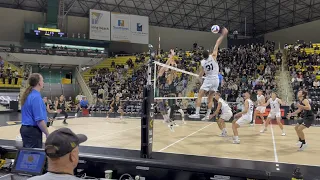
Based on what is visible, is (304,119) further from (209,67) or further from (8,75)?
(8,75)

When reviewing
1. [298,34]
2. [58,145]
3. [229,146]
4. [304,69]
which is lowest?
[229,146]

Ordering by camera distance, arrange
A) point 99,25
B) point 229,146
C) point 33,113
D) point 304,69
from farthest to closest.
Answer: point 99,25, point 304,69, point 229,146, point 33,113

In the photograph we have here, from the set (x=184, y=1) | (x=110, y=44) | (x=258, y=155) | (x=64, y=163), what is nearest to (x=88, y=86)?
(x=110, y=44)

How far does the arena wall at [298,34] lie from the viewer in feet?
104

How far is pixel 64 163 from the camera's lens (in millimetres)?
2100

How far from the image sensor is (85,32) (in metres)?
33.9

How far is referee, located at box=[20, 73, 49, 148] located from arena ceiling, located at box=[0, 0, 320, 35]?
30.1m

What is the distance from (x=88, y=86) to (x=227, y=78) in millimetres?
14477

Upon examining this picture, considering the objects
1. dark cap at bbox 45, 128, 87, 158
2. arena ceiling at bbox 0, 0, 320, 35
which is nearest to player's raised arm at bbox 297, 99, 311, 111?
dark cap at bbox 45, 128, 87, 158

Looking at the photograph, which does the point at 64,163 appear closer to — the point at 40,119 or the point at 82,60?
the point at 40,119

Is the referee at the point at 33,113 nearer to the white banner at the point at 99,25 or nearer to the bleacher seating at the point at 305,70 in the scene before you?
the bleacher seating at the point at 305,70

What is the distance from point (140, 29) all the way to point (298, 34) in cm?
1893

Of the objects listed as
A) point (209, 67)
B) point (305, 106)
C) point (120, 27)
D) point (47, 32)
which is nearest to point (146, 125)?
point (209, 67)

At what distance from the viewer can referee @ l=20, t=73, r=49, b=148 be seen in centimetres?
457
